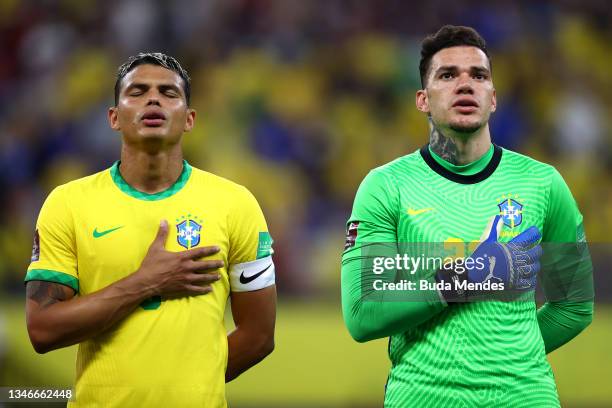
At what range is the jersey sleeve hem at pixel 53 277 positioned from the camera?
328 centimetres


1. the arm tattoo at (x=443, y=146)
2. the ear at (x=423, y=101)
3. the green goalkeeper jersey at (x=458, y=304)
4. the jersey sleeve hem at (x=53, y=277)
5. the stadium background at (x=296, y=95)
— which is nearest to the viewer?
the green goalkeeper jersey at (x=458, y=304)

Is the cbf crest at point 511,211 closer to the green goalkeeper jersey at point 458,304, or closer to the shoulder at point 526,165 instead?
the green goalkeeper jersey at point 458,304

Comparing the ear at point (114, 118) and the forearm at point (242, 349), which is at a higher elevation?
the ear at point (114, 118)

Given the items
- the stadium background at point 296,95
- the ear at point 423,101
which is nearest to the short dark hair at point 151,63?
the ear at point 423,101

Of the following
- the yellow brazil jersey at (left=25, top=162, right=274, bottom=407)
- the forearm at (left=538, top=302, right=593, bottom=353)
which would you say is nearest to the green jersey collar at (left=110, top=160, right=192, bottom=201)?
the yellow brazil jersey at (left=25, top=162, right=274, bottom=407)

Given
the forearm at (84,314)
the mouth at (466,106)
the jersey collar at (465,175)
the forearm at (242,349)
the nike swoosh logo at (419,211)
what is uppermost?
the mouth at (466,106)

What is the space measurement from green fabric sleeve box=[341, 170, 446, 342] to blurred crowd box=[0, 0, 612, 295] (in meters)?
4.66

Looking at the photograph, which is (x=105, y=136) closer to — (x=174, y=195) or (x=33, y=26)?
(x=33, y=26)

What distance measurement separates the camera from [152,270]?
3.26 m

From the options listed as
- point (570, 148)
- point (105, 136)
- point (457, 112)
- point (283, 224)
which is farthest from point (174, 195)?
point (570, 148)

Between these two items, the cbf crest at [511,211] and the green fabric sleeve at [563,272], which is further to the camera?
the green fabric sleeve at [563,272]

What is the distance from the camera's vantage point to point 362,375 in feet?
21.5

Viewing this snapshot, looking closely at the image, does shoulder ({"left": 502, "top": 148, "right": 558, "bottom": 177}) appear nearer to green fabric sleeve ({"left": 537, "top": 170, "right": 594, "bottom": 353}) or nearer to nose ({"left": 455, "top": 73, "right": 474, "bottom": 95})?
green fabric sleeve ({"left": 537, "top": 170, "right": 594, "bottom": 353})

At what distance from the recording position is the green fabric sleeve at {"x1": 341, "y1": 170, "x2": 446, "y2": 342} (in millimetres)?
3221
